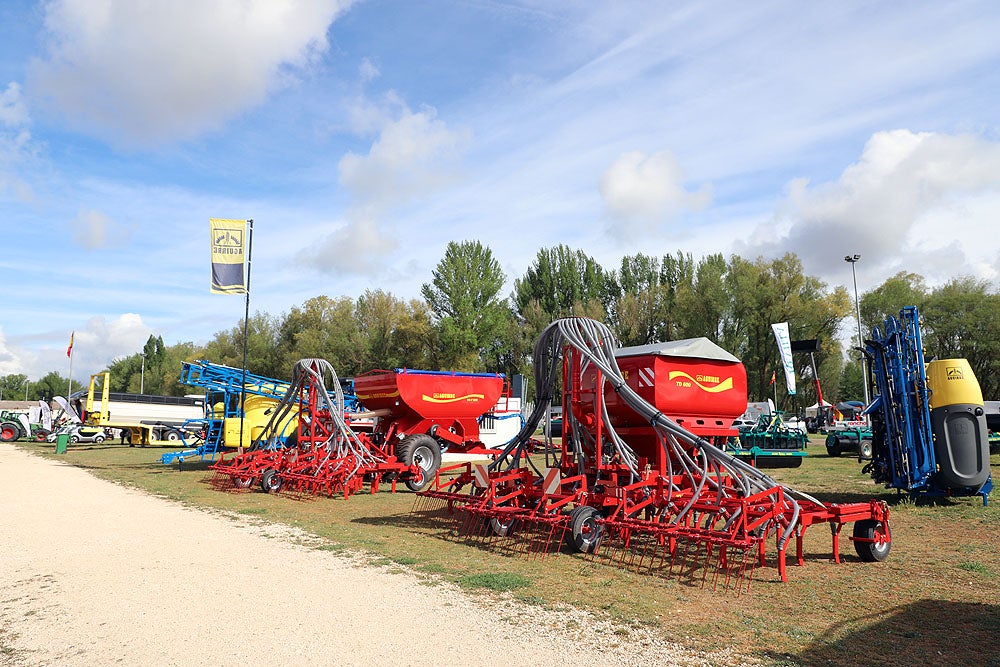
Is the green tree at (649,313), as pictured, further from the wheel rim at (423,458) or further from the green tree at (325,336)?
the wheel rim at (423,458)

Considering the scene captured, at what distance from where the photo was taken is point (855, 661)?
15.8 ft

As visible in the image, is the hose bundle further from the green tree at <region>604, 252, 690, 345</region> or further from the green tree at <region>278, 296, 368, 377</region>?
the green tree at <region>278, 296, 368, 377</region>

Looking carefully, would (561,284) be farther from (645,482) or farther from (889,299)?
(645,482)

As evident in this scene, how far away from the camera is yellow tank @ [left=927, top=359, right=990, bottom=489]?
37.3ft

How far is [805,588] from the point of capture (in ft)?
22.2

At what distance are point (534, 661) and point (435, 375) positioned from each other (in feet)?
39.4

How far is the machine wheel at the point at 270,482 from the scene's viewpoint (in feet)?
46.8

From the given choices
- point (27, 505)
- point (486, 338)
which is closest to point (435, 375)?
point (27, 505)

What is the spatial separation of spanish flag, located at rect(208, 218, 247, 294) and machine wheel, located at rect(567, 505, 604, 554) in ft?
46.3

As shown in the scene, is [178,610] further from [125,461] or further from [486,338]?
[486,338]

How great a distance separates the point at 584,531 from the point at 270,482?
26.2ft

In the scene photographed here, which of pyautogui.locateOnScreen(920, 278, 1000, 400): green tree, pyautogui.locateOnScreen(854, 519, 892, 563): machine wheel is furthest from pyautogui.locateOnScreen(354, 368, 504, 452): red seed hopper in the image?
pyautogui.locateOnScreen(920, 278, 1000, 400): green tree

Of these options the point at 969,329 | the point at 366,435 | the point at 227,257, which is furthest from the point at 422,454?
the point at 969,329

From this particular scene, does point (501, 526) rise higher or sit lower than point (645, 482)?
lower
